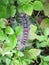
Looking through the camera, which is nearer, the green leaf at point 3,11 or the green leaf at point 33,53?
the green leaf at point 3,11

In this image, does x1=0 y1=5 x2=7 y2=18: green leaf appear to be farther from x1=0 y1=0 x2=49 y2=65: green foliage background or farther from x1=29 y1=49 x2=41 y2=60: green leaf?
x1=29 y1=49 x2=41 y2=60: green leaf

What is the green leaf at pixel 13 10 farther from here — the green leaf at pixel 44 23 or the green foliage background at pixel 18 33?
the green leaf at pixel 44 23

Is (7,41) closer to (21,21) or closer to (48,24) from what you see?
(21,21)

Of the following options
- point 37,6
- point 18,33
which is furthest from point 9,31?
point 37,6

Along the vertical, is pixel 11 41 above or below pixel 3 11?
below

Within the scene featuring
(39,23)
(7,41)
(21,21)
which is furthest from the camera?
(39,23)

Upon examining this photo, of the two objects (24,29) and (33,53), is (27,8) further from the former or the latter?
(33,53)

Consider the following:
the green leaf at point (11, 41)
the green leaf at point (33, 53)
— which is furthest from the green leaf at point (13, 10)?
the green leaf at point (33, 53)

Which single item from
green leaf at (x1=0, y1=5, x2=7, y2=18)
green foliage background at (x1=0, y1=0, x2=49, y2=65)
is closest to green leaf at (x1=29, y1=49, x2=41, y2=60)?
green foliage background at (x1=0, y1=0, x2=49, y2=65)

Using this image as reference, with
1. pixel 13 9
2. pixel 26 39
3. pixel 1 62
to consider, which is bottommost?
pixel 1 62

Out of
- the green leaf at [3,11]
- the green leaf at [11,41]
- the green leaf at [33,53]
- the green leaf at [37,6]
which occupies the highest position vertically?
the green leaf at [37,6]

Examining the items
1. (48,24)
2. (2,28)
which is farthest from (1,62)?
(48,24)
